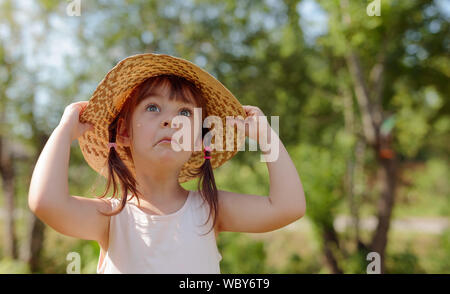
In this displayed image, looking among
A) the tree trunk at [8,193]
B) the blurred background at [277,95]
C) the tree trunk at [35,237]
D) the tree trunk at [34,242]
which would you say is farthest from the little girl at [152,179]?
the tree trunk at [8,193]

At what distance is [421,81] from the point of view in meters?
6.46

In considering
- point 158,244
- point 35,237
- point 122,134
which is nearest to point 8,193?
point 35,237

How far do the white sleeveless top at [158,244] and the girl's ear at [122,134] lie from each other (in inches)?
8.7

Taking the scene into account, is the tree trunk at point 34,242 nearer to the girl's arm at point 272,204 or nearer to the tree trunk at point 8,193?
the tree trunk at point 8,193

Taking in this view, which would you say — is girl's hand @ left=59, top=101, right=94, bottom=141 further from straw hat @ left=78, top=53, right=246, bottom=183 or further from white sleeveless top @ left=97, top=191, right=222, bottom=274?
white sleeveless top @ left=97, top=191, right=222, bottom=274

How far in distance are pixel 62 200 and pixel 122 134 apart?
390 millimetres

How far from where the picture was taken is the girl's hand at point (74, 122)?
1252mm

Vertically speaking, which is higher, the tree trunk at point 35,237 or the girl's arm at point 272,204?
the girl's arm at point 272,204

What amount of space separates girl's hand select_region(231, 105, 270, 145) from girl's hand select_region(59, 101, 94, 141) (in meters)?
0.52

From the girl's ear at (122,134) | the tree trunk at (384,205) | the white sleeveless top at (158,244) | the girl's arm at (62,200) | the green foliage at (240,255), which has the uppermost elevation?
the girl's ear at (122,134)

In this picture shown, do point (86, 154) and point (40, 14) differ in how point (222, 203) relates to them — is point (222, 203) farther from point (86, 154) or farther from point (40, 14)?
point (40, 14)

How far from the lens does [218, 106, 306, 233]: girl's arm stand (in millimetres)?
1319

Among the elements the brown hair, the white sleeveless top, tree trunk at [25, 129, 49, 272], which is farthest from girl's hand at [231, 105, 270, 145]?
tree trunk at [25, 129, 49, 272]

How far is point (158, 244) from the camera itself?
4.04 ft
